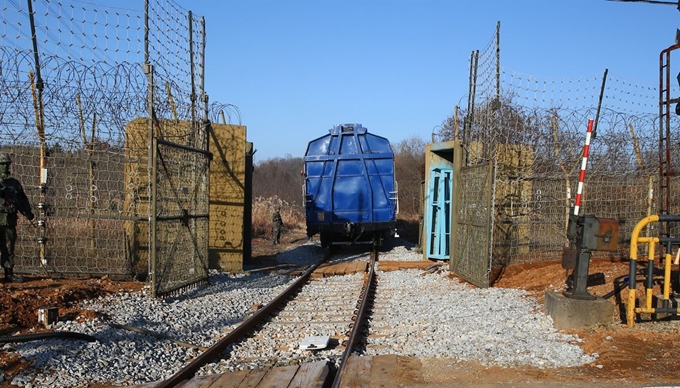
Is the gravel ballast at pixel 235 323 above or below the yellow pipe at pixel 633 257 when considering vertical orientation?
below

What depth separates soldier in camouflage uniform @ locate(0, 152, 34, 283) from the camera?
907cm

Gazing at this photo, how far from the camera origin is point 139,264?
11.1 meters

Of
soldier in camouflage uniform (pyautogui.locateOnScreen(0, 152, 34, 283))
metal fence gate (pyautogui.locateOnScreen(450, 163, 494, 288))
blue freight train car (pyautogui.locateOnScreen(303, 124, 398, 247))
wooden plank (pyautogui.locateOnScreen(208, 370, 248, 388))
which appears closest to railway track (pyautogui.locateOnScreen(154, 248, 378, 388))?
wooden plank (pyautogui.locateOnScreen(208, 370, 248, 388))

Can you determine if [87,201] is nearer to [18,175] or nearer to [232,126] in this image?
[18,175]

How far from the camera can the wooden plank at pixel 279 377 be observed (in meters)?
5.32

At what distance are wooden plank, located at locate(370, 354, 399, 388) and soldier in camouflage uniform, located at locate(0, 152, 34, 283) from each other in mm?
6194

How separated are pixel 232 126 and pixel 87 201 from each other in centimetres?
409

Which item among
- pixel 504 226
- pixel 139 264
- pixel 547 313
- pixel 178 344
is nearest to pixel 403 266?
pixel 504 226

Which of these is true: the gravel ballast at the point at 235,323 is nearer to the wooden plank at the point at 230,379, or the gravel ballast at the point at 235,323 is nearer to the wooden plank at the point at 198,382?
the wooden plank at the point at 198,382

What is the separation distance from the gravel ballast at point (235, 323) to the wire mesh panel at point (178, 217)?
0.37 meters

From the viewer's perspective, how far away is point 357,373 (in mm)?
5625

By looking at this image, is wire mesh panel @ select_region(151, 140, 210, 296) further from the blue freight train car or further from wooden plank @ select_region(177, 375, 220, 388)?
the blue freight train car

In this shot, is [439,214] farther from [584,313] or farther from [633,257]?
[633,257]

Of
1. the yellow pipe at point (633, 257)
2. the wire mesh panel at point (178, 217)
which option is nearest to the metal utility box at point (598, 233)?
the yellow pipe at point (633, 257)
